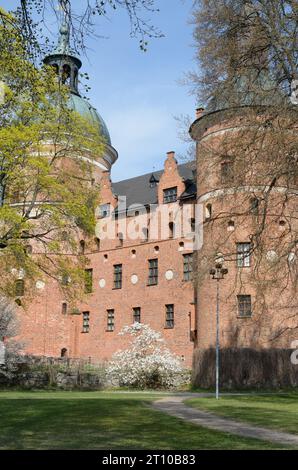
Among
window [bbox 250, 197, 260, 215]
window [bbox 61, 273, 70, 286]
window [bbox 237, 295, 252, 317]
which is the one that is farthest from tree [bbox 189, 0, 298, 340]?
window [bbox 237, 295, 252, 317]

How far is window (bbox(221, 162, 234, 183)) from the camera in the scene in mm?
18594

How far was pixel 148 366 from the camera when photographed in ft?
123

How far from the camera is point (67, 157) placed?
28922mm

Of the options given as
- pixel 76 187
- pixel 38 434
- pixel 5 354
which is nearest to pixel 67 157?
pixel 76 187

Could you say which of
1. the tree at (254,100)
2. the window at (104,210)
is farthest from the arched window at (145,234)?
the tree at (254,100)

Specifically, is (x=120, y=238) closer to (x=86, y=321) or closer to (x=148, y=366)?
(x=86, y=321)

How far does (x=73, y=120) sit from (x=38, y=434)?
17056 millimetres

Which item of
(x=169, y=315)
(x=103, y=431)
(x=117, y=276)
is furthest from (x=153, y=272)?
(x=103, y=431)

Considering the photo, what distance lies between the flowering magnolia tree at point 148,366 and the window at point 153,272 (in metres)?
3.63

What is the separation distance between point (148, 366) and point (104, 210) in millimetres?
14250

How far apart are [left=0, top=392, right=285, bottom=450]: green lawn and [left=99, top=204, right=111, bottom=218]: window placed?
1235 inches

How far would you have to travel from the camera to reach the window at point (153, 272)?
43.2 meters

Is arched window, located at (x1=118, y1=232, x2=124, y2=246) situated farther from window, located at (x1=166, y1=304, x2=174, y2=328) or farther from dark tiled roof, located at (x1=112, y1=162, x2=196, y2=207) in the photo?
window, located at (x1=166, y1=304, x2=174, y2=328)
